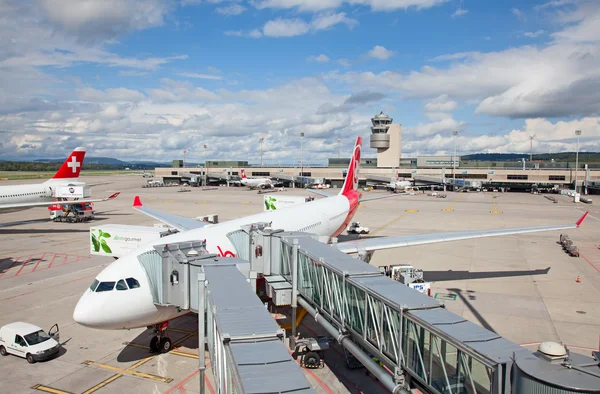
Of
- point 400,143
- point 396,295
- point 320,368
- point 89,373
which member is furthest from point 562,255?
point 400,143

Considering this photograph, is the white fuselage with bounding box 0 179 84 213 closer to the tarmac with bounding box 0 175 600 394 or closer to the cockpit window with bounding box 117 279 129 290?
the tarmac with bounding box 0 175 600 394

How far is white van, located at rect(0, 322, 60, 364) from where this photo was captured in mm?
17281

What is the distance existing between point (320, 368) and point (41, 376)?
36.5ft

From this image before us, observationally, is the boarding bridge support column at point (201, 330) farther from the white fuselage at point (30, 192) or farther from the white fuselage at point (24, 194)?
the white fuselage at point (24, 194)

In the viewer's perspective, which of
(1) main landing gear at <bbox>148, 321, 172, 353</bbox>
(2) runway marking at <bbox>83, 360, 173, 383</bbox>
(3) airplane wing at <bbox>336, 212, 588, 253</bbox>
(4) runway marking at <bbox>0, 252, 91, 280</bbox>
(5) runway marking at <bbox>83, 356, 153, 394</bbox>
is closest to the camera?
(5) runway marking at <bbox>83, 356, 153, 394</bbox>

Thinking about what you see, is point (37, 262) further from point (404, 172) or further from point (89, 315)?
point (404, 172)

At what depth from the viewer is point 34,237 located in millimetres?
46125

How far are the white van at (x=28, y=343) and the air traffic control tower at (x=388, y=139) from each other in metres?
151

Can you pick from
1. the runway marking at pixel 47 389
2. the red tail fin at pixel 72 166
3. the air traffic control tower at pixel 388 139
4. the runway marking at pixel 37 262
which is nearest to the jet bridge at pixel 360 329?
the runway marking at pixel 47 389

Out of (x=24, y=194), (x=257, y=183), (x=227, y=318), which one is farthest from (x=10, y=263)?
(x=257, y=183)

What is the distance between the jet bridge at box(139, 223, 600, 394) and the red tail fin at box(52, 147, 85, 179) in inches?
1897

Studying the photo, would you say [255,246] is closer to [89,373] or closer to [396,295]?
[89,373]

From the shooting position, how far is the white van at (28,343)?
56.7 ft

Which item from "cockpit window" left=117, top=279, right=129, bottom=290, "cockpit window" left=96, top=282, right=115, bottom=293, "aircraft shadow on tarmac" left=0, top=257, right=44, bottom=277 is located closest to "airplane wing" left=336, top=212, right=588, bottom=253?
"cockpit window" left=117, top=279, right=129, bottom=290
